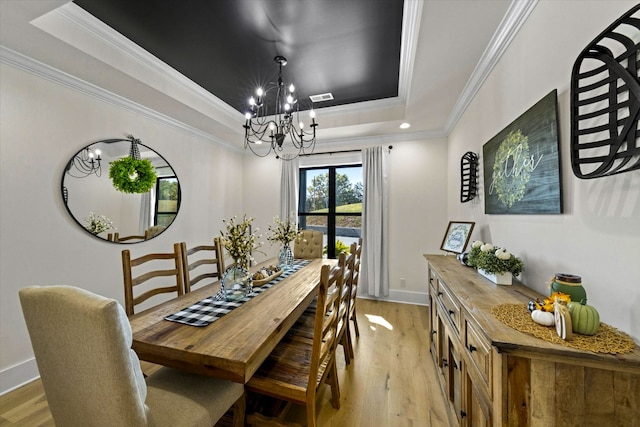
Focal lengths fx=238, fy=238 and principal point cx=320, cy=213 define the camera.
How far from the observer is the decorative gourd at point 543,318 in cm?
86

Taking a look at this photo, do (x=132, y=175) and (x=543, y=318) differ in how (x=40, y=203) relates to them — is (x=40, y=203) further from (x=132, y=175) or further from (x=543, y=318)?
(x=543, y=318)

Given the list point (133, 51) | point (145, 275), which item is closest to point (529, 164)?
point (145, 275)

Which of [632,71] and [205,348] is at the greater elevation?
[632,71]

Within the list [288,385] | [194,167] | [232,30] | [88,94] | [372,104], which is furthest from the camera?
[194,167]

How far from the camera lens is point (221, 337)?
115cm

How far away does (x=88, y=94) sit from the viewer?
2340 millimetres

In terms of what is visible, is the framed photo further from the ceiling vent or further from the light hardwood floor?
the ceiling vent

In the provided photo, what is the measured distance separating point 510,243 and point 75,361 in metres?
2.34

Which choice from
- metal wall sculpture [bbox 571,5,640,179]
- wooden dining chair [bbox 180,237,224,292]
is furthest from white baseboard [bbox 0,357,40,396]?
metal wall sculpture [bbox 571,5,640,179]

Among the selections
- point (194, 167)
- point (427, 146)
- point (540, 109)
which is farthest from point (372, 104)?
point (194, 167)

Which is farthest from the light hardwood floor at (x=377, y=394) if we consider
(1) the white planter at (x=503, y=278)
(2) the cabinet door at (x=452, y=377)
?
(1) the white planter at (x=503, y=278)

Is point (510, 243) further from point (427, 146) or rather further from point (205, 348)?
point (427, 146)

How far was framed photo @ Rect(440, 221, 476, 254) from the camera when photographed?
2.25 meters

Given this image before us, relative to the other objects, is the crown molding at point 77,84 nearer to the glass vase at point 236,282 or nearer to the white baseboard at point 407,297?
the glass vase at point 236,282
